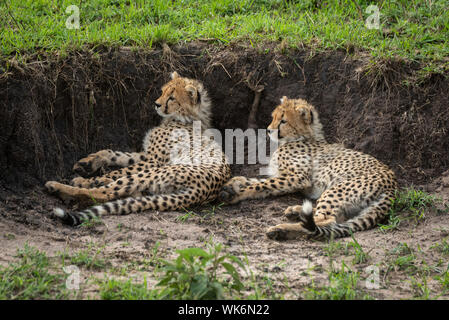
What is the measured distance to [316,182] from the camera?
17.8ft

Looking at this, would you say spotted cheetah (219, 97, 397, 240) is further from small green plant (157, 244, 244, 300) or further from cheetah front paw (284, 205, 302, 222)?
small green plant (157, 244, 244, 300)

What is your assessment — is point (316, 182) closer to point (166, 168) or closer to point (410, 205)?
point (410, 205)

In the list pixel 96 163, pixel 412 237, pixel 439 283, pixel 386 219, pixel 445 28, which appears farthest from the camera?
pixel 445 28

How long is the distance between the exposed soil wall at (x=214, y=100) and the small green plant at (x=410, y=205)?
0.57m

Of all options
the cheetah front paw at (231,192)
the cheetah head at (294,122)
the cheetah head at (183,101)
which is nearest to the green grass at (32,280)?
the cheetah front paw at (231,192)

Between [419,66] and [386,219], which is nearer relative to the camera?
[386,219]

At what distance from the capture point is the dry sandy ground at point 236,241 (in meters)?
3.34

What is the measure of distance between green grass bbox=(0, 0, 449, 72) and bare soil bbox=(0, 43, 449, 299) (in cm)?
18

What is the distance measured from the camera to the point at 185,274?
9.22 feet

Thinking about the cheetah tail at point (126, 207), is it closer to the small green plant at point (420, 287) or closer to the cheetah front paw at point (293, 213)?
the cheetah front paw at point (293, 213)

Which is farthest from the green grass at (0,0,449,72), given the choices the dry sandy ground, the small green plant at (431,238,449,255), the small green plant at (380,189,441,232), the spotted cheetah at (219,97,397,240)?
the small green plant at (431,238,449,255)

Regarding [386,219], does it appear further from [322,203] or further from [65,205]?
[65,205]
